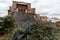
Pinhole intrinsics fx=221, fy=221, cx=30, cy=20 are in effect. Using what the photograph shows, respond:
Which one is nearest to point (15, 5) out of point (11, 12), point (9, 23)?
point (11, 12)

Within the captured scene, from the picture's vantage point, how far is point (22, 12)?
35.3 m

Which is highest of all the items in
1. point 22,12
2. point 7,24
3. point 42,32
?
point 22,12

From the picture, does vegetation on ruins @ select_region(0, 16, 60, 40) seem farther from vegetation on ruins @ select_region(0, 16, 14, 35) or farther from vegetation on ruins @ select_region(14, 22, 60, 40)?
vegetation on ruins @ select_region(0, 16, 14, 35)

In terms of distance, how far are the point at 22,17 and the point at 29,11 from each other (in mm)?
4490

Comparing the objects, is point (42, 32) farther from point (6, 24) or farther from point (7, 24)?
point (7, 24)

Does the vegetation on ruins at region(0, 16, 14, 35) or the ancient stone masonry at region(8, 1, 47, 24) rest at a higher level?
the ancient stone masonry at region(8, 1, 47, 24)

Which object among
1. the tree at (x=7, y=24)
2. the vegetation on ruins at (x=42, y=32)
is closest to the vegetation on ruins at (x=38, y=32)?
the vegetation on ruins at (x=42, y=32)

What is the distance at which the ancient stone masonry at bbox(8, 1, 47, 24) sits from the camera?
3425cm

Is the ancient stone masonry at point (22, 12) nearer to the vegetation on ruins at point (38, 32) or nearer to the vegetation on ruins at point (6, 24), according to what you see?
the vegetation on ruins at point (6, 24)

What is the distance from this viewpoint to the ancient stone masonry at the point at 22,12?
34.2 meters

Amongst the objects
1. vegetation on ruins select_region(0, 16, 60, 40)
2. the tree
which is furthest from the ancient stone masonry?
vegetation on ruins select_region(0, 16, 60, 40)

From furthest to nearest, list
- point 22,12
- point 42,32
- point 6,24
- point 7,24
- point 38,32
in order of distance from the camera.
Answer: point 22,12 < point 7,24 < point 6,24 < point 42,32 < point 38,32

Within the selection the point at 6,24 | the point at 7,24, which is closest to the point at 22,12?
the point at 7,24

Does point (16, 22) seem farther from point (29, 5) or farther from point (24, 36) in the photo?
point (24, 36)
